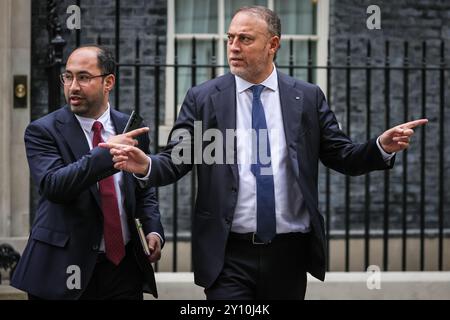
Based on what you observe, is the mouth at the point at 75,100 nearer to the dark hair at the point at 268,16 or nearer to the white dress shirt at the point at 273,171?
the white dress shirt at the point at 273,171

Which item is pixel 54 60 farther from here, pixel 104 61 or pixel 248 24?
pixel 248 24

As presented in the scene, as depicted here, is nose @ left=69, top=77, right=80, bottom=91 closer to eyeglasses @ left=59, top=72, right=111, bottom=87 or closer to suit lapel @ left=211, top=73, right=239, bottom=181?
eyeglasses @ left=59, top=72, right=111, bottom=87

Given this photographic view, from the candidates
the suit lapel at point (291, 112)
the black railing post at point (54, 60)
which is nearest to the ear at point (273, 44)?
the suit lapel at point (291, 112)

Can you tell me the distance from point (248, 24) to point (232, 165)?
0.71 m

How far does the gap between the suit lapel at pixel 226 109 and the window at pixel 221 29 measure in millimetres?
5699

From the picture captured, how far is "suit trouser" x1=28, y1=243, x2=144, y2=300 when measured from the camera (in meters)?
5.14

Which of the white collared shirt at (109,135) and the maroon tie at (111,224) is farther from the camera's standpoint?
the white collared shirt at (109,135)

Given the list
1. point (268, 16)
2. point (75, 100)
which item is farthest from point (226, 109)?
point (75, 100)

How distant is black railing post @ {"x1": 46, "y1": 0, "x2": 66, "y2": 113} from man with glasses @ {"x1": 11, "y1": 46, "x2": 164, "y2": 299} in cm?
309

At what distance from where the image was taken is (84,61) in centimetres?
513

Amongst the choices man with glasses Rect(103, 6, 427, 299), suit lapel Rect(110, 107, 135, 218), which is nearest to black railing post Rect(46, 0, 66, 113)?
suit lapel Rect(110, 107, 135, 218)

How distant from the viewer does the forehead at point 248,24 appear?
528 cm
